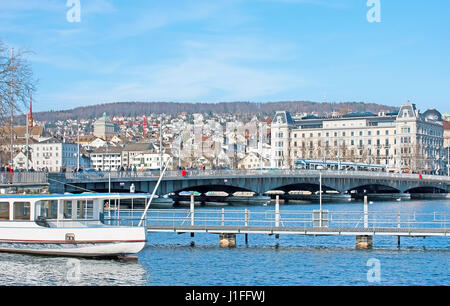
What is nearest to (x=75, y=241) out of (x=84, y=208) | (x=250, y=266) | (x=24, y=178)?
(x=84, y=208)

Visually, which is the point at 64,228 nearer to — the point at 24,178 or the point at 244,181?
the point at 24,178

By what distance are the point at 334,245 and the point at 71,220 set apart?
17286mm

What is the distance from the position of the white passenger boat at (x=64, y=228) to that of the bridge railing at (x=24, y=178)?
18.4 m

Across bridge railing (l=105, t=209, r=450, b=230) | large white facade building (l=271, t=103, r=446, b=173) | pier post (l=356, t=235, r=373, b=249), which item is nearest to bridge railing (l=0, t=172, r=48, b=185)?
bridge railing (l=105, t=209, r=450, b=230)

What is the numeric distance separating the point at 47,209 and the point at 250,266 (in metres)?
12.3

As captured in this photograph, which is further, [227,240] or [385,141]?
[385,141]

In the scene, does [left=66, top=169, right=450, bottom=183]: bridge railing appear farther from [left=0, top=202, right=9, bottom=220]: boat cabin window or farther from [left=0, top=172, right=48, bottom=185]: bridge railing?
[left=0, top=202, right=9, bottom=220]: boat cabin window

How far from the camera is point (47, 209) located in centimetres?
4272

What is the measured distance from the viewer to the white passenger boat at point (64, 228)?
Answer: 40.8 meters

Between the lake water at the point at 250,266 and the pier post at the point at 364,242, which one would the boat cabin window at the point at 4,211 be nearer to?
the lake water at the point at 250,266

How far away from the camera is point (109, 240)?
4078 centimetres

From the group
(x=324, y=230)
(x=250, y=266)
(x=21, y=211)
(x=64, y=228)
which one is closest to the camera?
(x=250, y=266)
